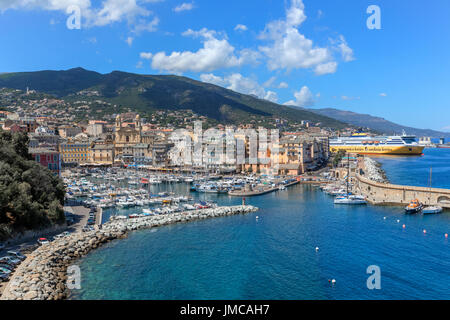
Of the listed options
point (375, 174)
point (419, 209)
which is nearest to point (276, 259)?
point (419, 209)

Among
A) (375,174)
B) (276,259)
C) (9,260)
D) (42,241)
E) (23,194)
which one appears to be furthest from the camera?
(375,174)

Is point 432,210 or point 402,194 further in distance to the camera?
point 402,194

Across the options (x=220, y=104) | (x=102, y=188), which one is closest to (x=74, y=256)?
(x=102, y=188)

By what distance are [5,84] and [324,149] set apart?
4771 inches

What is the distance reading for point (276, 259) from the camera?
16.4m

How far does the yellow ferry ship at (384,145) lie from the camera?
81.4 meters

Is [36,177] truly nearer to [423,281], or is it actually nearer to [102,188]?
[102,188]

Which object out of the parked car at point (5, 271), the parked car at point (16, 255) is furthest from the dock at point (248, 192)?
the parked car at point (5, 271)

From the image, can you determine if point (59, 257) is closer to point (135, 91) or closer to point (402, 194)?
point (402, 194)

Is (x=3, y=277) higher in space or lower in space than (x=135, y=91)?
lower

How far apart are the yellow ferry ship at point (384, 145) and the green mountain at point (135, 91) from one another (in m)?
54.6

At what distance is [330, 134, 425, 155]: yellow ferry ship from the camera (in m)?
81.4

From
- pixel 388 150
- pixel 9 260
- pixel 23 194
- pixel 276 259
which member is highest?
pixel 388 150

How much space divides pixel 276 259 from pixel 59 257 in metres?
9.93
